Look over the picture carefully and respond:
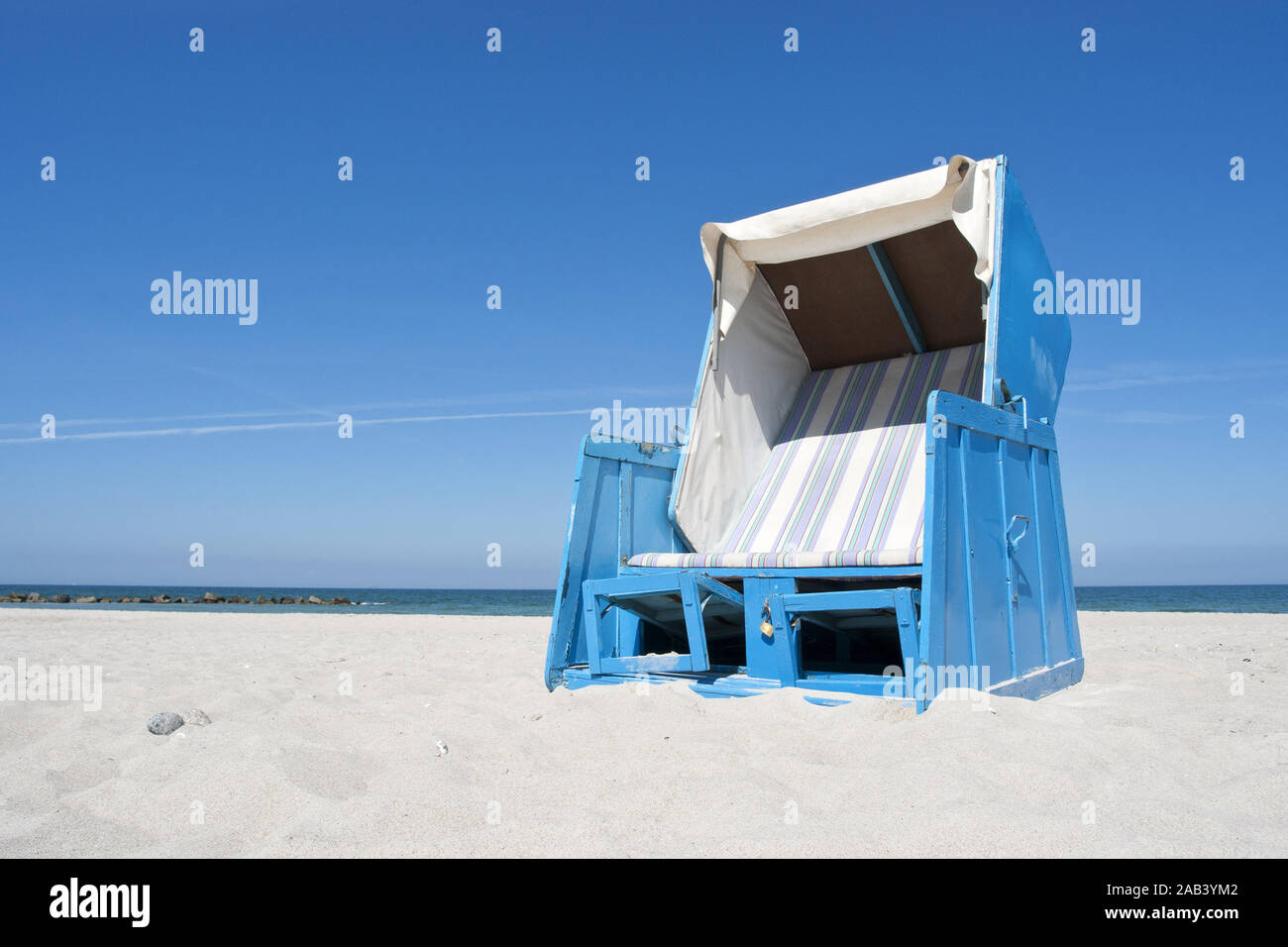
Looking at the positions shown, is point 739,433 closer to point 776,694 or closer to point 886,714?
point 776,694

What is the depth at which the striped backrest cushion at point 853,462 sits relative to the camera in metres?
5.00

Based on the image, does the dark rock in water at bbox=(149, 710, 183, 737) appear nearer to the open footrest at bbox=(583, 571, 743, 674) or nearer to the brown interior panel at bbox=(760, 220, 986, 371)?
the open footrest at bbox=(583, 571, 743, 674)

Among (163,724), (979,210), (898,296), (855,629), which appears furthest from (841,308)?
(163,724)

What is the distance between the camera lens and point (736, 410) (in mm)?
5672

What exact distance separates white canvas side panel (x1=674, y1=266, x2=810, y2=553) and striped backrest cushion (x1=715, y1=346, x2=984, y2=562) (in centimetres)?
13

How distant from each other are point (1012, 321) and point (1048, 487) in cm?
101

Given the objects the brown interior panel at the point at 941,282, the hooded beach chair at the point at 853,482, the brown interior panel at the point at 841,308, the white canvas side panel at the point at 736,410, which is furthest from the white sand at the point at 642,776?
the brown interior panel at the point at 841,308

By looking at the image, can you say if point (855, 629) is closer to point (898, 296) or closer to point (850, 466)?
point (850, 466)

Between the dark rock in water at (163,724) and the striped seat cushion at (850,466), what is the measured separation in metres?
2.31

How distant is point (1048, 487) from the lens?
488cm

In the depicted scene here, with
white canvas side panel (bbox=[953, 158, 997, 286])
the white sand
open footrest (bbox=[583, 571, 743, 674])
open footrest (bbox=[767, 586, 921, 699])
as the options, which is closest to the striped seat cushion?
open footrest (bbox=[583, 571, 743, 674])

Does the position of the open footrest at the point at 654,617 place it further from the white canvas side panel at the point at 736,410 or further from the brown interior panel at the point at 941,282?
the brown interior panel at the point at 941,282

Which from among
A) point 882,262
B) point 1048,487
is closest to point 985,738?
point 1048,487

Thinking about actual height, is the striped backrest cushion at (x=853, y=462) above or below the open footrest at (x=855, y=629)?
above
